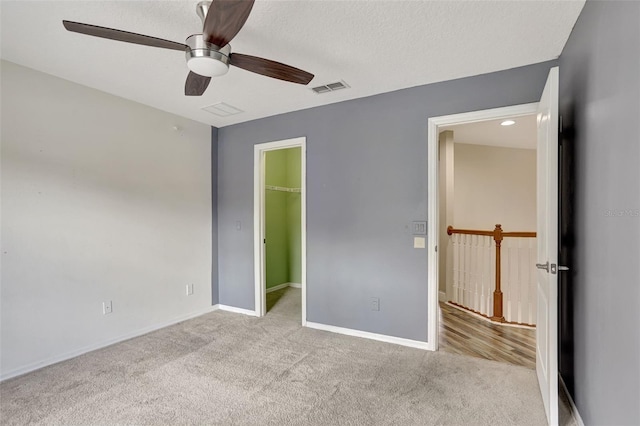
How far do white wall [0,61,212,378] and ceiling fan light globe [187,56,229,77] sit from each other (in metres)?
1.75

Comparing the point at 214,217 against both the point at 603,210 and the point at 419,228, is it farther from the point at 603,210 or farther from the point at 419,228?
the point at 603,210

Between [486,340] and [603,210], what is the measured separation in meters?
2.05

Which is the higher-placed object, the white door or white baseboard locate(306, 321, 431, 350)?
the white door

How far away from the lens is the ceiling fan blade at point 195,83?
2020 mm

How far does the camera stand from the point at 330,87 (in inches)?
114

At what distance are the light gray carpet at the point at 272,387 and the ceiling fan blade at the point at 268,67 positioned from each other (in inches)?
83.3

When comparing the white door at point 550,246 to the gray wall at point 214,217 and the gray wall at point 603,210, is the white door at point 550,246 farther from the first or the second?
the gray wall at point 214,217

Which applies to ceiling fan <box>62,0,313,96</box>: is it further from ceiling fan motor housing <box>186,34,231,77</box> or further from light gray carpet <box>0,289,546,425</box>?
light gray carpet <box>0,289,546,425</box>

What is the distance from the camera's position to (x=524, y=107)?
8.06ft

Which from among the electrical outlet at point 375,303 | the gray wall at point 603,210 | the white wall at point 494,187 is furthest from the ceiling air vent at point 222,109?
the white wall at point 494,187

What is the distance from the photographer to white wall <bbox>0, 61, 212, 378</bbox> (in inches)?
96.3

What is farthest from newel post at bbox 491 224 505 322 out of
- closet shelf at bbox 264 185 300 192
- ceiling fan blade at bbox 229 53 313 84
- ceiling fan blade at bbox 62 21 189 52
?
ceiling fan blade at bbox 62 21 189 52

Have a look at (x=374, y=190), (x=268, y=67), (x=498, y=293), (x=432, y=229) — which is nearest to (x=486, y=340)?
(x=498, y=293)

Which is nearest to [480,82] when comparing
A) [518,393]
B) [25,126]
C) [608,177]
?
[608,177]
